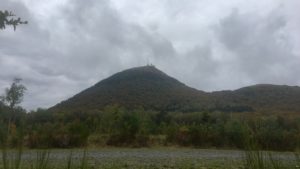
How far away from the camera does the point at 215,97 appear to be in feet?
225

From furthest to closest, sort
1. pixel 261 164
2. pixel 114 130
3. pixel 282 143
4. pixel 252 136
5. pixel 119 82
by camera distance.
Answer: pixel 119 82, pixel 114 130, pixel 282 143, pixel 252 136, pixel 261 164

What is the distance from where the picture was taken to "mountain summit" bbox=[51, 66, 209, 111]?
206ft

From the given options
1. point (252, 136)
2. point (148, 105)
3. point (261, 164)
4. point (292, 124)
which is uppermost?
point (148, 105)

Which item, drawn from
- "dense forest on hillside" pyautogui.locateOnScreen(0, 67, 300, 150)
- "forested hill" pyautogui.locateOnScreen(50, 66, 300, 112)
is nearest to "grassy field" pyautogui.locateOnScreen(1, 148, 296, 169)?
"dense forest on hillside" pyautogui.locateOnScreen(0, 67, 300, 150)

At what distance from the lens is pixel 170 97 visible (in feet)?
228

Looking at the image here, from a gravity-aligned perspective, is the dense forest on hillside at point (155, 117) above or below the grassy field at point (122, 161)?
above

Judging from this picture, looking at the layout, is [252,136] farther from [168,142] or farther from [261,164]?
[168,142]

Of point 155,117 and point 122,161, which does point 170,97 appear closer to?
point 155,117

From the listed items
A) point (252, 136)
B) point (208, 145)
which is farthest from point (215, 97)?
point (252, 136)

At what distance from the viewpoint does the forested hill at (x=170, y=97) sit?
60125 millimetres

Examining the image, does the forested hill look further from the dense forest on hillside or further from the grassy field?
the grassy field

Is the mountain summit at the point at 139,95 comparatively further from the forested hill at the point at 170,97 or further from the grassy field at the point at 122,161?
the grassy field at the point at 122,161

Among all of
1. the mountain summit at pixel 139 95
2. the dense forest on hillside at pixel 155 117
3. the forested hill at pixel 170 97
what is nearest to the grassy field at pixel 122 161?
the dense forest on hillside at pixel 155 117

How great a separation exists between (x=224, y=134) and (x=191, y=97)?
43177 millimetres
